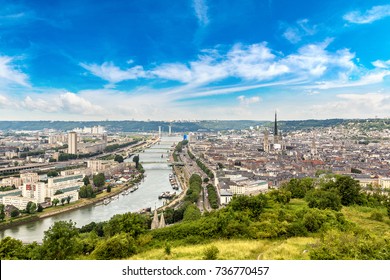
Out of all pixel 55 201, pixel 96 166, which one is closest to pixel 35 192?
pixel 55 201

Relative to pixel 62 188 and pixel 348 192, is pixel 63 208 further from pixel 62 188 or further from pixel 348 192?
pixel 348 192

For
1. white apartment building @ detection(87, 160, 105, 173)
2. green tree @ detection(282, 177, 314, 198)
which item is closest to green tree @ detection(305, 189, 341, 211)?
green tree @ detection(282, 177, 314, 198)

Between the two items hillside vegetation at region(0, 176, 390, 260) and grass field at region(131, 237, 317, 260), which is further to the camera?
grass field at region(131, 237, 317, 260)

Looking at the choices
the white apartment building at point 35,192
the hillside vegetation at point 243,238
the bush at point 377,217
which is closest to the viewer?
the hillside vegetation at point 243,238

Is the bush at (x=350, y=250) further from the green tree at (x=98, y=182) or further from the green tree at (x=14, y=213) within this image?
the green tree at (x=98, y=182)

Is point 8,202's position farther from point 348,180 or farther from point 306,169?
point 306,169

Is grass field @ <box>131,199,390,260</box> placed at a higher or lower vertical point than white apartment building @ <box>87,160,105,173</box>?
higher

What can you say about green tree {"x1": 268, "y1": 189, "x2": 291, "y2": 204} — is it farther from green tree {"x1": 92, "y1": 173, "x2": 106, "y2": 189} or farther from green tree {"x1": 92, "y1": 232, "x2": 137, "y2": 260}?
green tree {"x1": 92, "y1": 173, "x2": 106, "y2": 189}

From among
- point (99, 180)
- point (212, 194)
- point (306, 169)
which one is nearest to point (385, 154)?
point (306, 169)

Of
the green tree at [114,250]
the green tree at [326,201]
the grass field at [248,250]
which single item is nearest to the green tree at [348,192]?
the green tree at [326,201]
